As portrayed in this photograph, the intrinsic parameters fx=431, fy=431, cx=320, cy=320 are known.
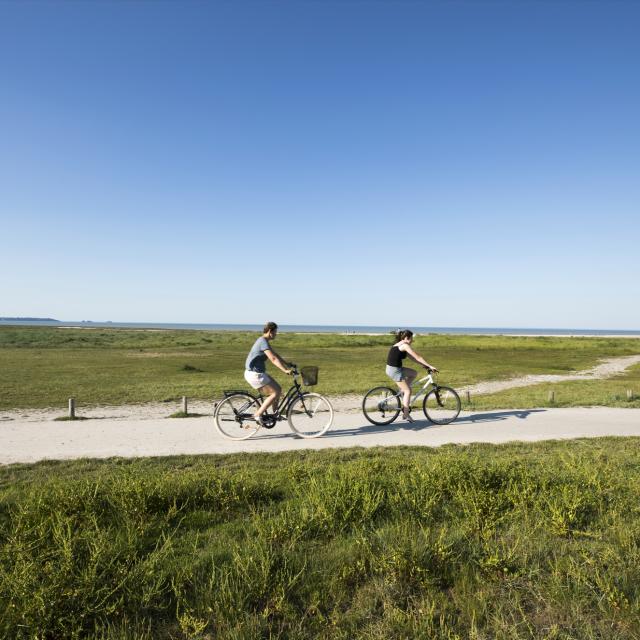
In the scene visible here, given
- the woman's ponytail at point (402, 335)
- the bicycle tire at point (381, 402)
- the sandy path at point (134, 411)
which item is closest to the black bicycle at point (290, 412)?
the bicycle tire at point (381, 402)

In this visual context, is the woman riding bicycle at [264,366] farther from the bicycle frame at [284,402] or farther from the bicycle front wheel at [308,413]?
the bicycle front wheel at [308,413]

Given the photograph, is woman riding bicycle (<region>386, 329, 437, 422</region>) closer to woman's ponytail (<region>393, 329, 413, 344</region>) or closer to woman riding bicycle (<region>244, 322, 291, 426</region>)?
woman's ponytail (<region>393, 329, 413, 344</region>)

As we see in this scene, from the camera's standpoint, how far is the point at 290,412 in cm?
957

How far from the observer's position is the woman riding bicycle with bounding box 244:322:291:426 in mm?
8852

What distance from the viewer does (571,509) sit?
4664 millimetres

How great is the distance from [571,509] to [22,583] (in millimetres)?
5114

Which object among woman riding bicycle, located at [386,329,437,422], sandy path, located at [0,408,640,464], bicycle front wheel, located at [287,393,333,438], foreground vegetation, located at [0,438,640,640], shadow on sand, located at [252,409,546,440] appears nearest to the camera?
foreground vegetation, located at [0,438,640,640]

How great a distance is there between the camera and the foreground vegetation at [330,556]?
10.0ft

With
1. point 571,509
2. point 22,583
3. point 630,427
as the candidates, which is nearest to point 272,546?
point 22,583

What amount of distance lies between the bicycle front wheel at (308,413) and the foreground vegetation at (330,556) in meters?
3.62

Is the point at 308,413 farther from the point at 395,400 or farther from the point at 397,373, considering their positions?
the point at 395,400

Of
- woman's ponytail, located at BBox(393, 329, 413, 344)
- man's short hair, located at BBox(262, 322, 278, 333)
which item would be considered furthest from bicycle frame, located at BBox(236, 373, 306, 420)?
woman's ponytail, located at BBox(393, 329, 413, 344)

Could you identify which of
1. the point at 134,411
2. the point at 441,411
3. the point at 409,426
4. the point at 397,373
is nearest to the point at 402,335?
the point at 397,373

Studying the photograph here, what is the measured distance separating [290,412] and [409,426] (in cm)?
326
